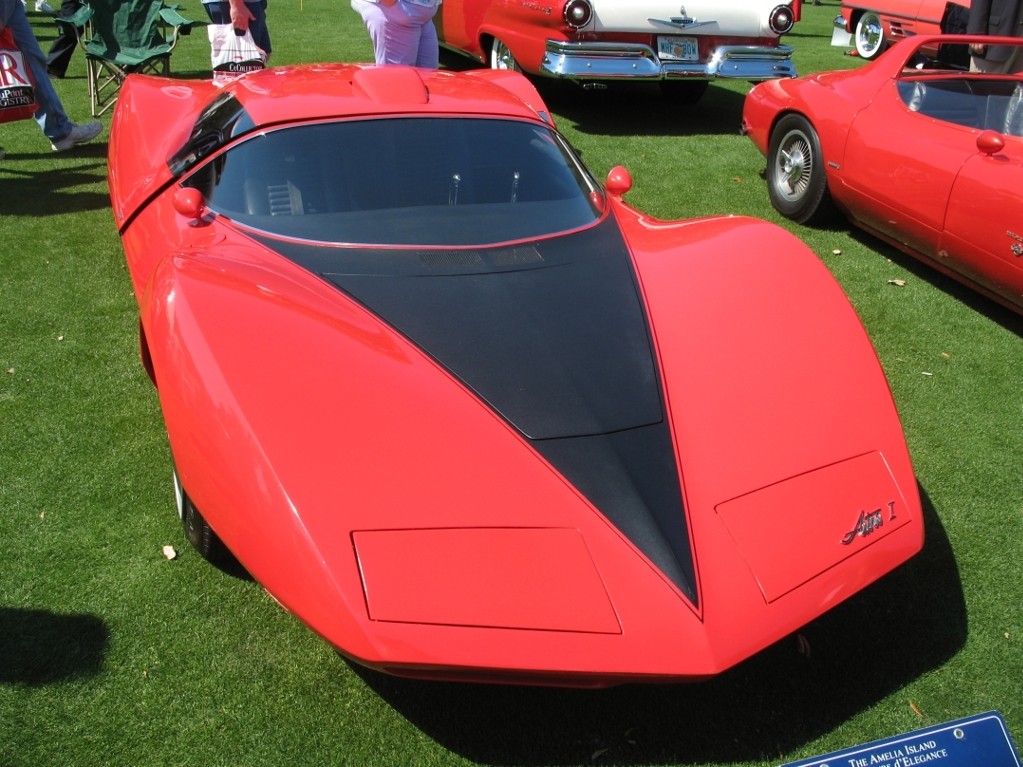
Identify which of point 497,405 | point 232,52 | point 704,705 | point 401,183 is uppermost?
point 232,52

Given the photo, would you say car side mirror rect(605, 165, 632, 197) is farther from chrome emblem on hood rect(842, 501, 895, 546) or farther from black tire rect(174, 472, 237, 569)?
black tire rect(174, 472, 237, 569)

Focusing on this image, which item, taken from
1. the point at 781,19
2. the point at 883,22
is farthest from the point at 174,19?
the point at 883,22

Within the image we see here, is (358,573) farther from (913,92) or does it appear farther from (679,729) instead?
(913,92)

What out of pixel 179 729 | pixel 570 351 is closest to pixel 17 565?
pixel 179 729

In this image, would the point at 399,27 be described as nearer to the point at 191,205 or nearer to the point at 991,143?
the point at 191,205

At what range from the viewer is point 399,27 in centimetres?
557

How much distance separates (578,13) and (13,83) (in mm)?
3903

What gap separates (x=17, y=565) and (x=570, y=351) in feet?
5.87

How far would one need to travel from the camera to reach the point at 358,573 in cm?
186

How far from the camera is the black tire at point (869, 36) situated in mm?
12227

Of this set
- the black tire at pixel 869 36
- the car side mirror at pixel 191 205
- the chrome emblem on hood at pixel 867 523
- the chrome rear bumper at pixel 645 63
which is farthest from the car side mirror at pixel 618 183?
the black tire at pixel 869 36

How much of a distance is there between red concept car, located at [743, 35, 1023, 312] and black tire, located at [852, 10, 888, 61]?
24.7ft

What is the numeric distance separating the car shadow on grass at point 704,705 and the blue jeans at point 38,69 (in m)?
5.33

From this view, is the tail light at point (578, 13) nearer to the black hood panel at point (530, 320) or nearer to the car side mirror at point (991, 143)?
the car side mirror at point (991, 143)
